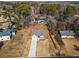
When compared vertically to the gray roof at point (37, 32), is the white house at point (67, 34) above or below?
below

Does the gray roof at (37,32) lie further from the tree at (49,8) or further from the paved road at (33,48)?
the tree at (49,8)

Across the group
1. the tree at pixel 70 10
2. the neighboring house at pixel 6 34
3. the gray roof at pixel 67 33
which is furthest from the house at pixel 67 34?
the neighboring house at pixel 6 34

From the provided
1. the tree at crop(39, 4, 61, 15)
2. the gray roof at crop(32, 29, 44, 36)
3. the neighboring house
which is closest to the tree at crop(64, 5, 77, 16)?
the tree at crop(39, 4, 61, 15)

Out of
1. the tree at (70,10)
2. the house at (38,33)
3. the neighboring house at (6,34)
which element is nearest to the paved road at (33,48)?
the house at (38,33)

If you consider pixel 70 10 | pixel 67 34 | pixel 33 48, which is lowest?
pixel 33 48

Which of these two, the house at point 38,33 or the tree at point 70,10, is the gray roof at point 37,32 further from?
the tree at point 70,10

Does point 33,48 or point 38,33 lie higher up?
point 38,33

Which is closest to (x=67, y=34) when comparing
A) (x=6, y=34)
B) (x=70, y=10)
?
(x=70, y=10)

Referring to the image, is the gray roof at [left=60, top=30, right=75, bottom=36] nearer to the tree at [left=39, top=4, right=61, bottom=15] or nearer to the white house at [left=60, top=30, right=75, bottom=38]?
the white house at [left=60, top=30, right=75, bottom=38]

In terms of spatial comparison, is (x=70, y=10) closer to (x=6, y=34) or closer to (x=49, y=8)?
(x=49, y=8)

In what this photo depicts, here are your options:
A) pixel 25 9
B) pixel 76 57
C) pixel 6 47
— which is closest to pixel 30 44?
pixel 6 47

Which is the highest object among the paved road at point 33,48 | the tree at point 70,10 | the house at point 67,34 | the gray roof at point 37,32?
the tree at point 70,10
